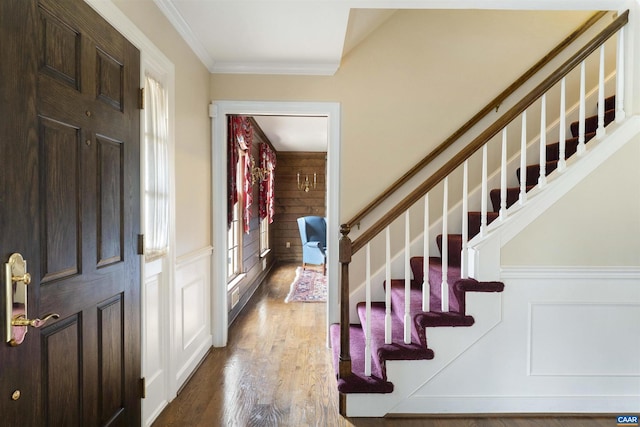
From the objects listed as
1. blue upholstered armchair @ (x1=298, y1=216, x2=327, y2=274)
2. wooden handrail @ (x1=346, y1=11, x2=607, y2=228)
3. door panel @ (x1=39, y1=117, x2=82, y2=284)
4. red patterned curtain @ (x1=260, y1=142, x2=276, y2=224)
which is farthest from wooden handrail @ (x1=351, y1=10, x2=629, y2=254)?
blue upholstered armchair @ (x1=298, y1=216, x2=327, y2=274)

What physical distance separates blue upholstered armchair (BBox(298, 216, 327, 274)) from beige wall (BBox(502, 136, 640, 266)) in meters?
4.65

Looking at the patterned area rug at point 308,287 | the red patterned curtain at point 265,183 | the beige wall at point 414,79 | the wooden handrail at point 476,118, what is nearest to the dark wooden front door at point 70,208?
the beige wall at point 414,79

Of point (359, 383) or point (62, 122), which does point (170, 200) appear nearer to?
point (62, 122)

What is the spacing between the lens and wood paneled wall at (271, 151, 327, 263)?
7828 mm

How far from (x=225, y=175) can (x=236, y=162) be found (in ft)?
1.49

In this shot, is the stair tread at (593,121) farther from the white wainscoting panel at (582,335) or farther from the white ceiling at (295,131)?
the white ceiling at (295,131)

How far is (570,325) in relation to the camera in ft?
7.01

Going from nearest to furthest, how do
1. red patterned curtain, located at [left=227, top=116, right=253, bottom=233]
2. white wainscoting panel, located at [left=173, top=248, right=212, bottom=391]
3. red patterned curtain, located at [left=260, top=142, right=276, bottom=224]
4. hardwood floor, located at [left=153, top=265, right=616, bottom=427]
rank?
hardwood floor, located at [left=153, top=265, right=616, bottom=427], white wainscoting panel, located at [left=173, top=248, right=212, bottom=391], red patterned curtain, located at [left=227, top=116, right=253, bottom=233], red patterned curtain, located at [left=260, top=142, right=276, bottom=224]

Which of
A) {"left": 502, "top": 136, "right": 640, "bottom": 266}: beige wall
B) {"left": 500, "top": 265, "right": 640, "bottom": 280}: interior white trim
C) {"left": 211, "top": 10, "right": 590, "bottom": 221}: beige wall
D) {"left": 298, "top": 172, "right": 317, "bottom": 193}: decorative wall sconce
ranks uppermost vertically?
{"left": 211, "top": 10, "right": 590, "bottom": 221}: beige wall

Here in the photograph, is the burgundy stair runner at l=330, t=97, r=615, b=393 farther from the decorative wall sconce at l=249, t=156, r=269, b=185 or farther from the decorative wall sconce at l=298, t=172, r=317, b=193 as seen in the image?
the decorative wall sconce at l=298, t=172, r=317, b=193

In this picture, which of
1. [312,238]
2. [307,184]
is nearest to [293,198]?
[307,184]

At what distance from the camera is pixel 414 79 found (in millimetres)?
3057

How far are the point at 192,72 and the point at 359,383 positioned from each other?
8.00 ft

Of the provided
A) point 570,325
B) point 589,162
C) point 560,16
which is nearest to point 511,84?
point 560,16
